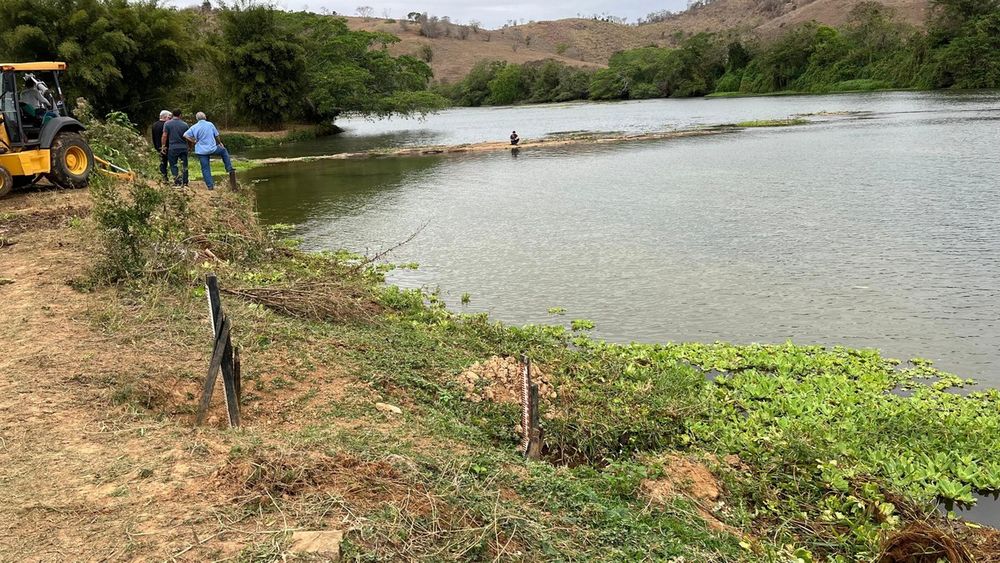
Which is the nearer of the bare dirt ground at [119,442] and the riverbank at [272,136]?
the bare dirt ground at [119,442]

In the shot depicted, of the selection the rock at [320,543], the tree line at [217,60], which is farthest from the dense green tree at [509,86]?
the rock at [320,543]

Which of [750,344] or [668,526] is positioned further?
[750,344]

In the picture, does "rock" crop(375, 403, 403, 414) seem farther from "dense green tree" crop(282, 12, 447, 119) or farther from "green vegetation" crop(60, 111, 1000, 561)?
"dense green tree" crop(282, 12, 447, 119)

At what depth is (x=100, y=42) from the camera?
33.6 metres

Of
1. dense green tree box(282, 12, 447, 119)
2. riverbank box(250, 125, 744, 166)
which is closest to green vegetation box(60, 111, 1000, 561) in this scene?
riverbank box(250, 125, 744, 166)

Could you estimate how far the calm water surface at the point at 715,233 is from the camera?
9.79 meters

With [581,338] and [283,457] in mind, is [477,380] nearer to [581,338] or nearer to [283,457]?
[581,338]

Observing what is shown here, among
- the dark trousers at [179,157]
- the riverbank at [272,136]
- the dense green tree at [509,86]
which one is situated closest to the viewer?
the dark trousers at [179,157]

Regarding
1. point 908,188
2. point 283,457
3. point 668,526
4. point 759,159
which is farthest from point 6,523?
point 759,159

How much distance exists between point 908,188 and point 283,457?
18935 mm

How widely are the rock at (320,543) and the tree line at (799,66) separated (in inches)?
2771

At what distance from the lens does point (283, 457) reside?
4.53 m

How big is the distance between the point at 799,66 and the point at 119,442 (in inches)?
3633

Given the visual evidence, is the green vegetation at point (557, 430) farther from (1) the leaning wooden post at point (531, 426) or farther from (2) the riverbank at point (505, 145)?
(2) the riverbank at point (505, 145)
